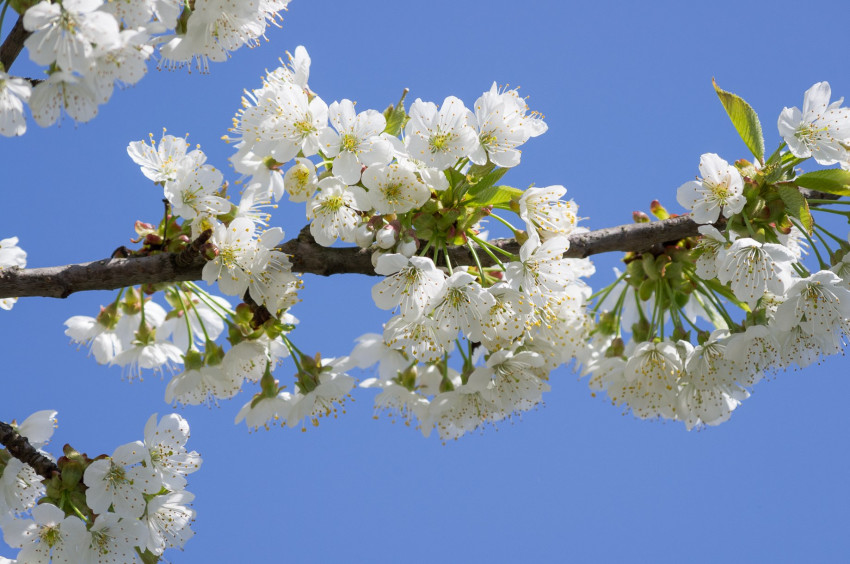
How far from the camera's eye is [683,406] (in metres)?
3.24

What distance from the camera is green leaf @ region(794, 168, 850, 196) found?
2.74 m

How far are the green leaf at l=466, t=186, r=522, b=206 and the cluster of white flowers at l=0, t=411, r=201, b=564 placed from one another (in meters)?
1.22

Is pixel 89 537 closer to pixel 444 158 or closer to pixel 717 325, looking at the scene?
pixel 444 158

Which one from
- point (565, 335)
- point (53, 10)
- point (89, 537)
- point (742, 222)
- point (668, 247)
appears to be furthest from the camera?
point (565, 335)

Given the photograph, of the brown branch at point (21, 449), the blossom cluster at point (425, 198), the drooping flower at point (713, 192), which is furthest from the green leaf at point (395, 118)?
the brown branch at point (21, 449)

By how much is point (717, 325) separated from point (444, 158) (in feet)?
5.06

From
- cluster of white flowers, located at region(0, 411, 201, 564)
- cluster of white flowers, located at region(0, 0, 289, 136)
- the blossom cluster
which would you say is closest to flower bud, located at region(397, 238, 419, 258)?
the blossom cluster

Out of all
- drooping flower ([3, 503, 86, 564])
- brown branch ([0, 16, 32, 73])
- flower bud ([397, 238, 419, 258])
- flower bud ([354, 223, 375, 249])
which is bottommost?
drooping flower ([3, 503, 86, 564])

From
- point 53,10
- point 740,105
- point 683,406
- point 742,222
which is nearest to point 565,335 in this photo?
point 683,406

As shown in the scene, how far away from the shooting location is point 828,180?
2.75 meters

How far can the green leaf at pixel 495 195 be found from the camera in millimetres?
2633

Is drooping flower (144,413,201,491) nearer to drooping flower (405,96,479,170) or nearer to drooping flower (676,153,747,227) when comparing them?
drooping flower (405,96,479,170)

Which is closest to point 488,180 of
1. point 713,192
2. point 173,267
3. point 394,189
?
point 394,189

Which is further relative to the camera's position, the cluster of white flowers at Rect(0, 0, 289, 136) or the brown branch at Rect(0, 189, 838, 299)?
the brown branch at Rect(0, 189, 838, 299)
